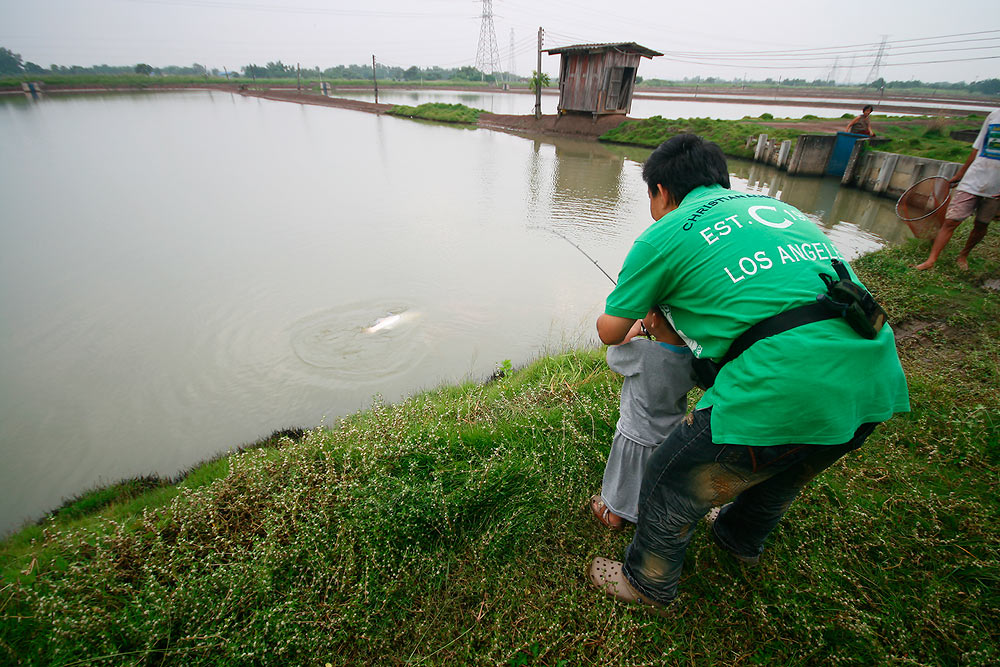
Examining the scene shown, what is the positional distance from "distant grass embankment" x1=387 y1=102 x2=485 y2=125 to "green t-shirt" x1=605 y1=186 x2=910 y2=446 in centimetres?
2926

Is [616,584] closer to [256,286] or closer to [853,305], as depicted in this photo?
[853,305]

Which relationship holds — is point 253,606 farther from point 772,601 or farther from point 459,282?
point 459,282

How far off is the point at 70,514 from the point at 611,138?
2214 centimetres

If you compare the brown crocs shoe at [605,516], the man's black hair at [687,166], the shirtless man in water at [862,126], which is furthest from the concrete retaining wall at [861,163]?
the brown crocs shoe at [605,516]

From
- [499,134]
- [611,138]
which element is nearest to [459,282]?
[611,138]

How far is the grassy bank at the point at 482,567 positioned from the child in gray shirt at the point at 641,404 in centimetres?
21

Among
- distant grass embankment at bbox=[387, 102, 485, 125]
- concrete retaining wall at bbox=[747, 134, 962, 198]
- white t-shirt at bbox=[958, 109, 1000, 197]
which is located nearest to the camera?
white t-shirt at bbox=[958, 109, 1000, 197]

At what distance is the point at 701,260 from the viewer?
145 centimetres

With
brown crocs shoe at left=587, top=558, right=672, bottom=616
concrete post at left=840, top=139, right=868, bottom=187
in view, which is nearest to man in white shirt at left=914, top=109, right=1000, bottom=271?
brown crocs shoe at left=587, top=558, right=672, bottom=616

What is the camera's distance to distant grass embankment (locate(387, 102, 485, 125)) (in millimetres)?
27969

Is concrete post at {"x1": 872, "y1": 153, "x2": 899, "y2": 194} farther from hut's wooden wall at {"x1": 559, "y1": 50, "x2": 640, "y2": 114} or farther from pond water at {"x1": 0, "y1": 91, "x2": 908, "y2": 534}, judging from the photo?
hut's wooden wall at {"x1": 559, "y1": 50, "x2": 640, "y2": 114}

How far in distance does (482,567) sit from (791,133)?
18.7 m

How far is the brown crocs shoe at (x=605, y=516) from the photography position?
7.36 ft

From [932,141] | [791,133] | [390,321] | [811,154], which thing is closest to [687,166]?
[390,321]
